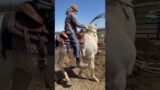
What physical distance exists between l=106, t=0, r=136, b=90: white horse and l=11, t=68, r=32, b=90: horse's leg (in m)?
0.73

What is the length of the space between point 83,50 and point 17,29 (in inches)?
23.1

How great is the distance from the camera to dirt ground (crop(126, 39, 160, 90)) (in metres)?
2.70

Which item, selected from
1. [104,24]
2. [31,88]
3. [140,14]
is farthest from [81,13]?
[31,88]

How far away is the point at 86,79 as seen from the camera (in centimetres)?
284

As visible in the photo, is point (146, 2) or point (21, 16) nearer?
point (146, 2)

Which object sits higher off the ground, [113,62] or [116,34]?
Answer: [116,34]

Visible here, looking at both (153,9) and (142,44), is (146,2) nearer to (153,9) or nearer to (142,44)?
(153,9)

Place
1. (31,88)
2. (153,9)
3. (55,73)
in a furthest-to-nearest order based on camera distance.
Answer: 1. (31,88)
2. (55,73)
3. (153,9)

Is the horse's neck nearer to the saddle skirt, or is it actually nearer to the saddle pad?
the saddle skirt

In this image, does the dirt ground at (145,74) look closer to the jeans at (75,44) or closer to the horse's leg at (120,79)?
the horse's leg at (120,79)

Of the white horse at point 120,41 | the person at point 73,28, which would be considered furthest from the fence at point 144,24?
the person at point 73,28

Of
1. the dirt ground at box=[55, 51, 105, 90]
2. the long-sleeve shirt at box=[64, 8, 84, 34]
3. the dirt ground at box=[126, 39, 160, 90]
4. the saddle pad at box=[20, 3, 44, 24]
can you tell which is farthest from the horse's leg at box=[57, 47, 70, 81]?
the dirt ground at box=[126, 39, 160, 90]

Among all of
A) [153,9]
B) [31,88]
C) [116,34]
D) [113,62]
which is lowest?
[31,88]

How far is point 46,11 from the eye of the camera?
296 cm
